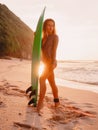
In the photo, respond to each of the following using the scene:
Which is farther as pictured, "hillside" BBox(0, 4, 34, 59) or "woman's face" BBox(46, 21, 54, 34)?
"hillside" BBox(0, 4, 34, 59)

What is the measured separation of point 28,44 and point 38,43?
4599 centimetres

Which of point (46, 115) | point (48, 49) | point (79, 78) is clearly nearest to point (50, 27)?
point (48, 49)

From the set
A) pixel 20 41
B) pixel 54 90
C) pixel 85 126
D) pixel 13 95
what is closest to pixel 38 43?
pixel 54 90

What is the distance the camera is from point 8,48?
37875 millimetres

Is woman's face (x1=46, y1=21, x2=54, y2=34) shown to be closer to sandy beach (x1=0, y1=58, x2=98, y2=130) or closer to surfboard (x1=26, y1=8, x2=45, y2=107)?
surfboard (x1=26, y1=8, x2=45, y2=107)

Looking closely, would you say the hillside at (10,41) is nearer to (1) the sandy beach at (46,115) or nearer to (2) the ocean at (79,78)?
(2) the ocean at (79,78)

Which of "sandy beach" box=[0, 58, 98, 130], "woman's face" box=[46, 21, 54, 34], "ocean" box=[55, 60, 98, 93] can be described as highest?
"woman's face" box=[46, 21, 54, 34]

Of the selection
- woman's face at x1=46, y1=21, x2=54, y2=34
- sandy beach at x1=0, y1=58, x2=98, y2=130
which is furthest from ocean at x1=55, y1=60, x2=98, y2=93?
woman's face at x1=46, y1=21, x2=54, y2=34

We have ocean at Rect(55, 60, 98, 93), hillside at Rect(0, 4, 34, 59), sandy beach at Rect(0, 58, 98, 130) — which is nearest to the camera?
sandy beach at Rect(0, 58, 98, 130)

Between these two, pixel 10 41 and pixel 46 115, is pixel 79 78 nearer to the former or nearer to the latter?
pixel 46 115

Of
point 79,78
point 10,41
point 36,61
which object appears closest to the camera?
point 36,61

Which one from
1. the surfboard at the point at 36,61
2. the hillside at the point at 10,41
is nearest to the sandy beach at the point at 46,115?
the surfboard at the point at 36,61

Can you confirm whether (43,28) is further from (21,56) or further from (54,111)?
(21,56)

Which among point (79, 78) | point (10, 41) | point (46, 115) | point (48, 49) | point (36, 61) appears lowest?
point (79, 78)
